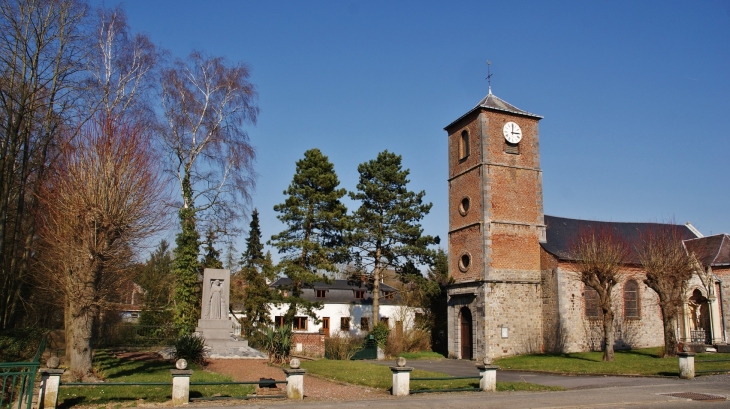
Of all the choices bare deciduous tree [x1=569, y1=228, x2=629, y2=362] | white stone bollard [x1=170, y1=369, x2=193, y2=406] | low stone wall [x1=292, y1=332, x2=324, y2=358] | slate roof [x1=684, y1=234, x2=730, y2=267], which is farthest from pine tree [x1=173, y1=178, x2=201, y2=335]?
slate roof [x1=684, y1=234, x2=730, y2=267]

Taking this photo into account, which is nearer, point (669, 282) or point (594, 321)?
point (669, 282)

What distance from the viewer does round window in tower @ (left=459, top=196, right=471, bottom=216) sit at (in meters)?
29.0

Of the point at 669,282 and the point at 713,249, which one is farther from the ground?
the point at 713,249

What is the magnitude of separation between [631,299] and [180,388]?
25.6 metres

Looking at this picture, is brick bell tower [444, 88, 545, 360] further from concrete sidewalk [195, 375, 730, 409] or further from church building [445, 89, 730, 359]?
concrete sidewalk [195, 375, 730, 409]

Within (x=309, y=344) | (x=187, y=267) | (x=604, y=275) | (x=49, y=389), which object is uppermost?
(x=187, y=267)

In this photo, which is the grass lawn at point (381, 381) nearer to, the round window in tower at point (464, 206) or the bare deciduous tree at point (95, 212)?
the bare deciduous tree at point (95, 212)

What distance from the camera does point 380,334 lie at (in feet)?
97.0

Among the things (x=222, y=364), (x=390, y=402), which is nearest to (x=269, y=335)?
(x=222, y=364)

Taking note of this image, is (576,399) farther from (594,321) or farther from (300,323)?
(300,323)

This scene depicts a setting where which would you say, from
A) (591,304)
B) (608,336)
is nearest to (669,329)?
(608,336)

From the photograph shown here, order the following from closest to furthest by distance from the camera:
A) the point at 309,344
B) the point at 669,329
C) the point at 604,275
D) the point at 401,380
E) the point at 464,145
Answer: the point at 401,380
the point at 604,275
the point at 669,329
the point at 309,344
the point at 464,145

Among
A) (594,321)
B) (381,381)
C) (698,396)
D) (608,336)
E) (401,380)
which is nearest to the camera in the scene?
(698,396)

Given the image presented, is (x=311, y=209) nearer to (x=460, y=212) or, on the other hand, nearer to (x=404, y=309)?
(x=460, y=212)
